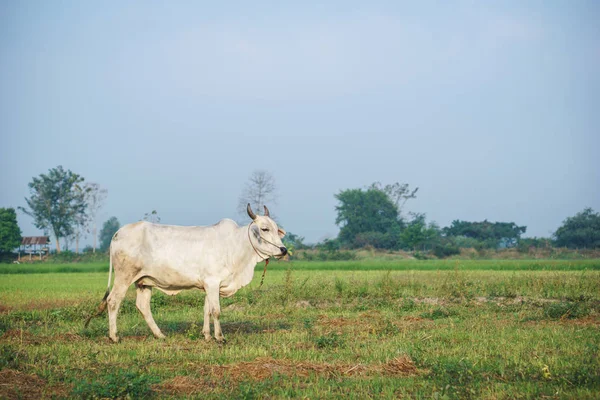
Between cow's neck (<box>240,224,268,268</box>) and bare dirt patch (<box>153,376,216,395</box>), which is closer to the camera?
bare dirt patch (<box>153,376,216,395</box>)

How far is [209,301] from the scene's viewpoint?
991 cm

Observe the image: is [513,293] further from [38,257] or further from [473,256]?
[38,257]

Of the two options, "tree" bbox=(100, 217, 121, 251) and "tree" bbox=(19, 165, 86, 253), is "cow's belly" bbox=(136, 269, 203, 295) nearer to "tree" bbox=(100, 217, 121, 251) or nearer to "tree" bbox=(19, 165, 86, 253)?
"tree" bbox=(19, 165, 86, 253)

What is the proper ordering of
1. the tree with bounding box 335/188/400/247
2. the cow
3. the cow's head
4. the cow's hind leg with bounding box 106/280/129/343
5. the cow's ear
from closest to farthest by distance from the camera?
the cow's hind leg with bounding box 106/280/129/343 → the cow → the cow's head → the cow's ear → the tree with bounding box 335/188/400/247

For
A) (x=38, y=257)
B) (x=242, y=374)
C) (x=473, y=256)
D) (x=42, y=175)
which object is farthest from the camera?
(x=42, y=175)

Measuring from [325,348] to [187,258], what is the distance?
2.90 meters

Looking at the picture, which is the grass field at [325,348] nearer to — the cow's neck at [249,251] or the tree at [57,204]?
the cow's neck at [249,251]

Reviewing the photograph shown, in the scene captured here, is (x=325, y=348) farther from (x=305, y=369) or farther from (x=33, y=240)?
(x=33, y=240)

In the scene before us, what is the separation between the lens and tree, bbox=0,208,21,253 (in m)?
59.8

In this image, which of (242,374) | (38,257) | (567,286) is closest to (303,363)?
(242,374)

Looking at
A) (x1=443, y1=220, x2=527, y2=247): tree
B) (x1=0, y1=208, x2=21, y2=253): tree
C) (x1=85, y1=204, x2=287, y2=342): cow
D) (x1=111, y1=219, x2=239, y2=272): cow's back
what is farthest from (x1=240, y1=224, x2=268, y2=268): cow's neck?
(x1=443, y1=220, x2=527, y2=247): tree

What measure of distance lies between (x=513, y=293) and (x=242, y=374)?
10699 mm

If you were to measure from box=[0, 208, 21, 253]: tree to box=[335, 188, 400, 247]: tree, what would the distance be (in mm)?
35874

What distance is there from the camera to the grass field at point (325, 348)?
6340mm
